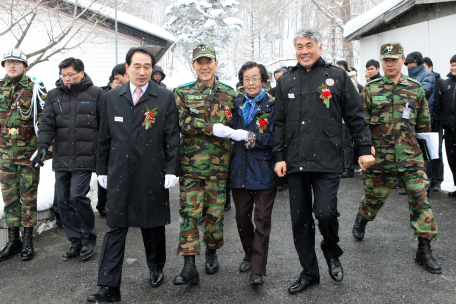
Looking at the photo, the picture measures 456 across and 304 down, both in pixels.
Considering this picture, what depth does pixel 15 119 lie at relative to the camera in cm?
467

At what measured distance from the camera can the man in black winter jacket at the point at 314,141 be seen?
3.36 m

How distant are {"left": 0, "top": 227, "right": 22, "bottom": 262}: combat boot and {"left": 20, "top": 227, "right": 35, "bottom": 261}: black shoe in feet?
0.31

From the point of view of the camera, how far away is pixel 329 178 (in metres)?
3.36

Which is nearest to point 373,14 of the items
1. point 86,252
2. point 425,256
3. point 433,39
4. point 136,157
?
point 433,39

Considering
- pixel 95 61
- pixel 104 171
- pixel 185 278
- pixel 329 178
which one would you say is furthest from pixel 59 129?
pixel 95 61

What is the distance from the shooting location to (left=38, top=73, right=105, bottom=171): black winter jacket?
4465mm

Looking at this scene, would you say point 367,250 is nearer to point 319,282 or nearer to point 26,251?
point 319,282

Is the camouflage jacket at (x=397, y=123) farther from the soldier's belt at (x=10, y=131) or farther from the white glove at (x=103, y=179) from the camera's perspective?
the soldier's belt at (x=10, y=131)

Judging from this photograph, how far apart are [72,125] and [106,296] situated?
2.23m

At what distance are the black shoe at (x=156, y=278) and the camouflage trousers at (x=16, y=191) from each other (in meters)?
2.02

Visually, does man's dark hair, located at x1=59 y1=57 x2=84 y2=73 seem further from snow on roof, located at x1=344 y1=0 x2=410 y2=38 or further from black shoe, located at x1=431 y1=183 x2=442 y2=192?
snow on roof, located at x1=344 y1=0 x2=410 y2=38

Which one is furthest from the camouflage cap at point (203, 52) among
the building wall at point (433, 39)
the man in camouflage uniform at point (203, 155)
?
the building wall at point (433, 39)

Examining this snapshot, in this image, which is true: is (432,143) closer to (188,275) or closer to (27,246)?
(188,275)

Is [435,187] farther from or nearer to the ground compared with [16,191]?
nearer to the ground
